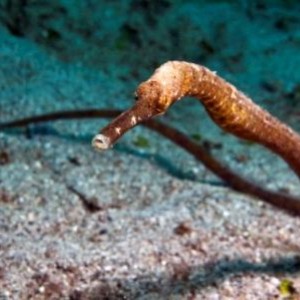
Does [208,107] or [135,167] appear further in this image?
[135,167]

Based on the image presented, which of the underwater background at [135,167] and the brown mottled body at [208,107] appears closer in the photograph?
the brown mottled body at [208,107]

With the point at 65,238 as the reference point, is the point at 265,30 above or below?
above

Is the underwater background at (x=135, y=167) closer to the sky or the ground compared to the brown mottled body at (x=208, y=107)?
closer to the ground

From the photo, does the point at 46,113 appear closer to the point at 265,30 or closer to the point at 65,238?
the point at 65,238

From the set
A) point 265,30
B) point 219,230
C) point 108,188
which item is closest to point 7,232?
point 108,188
